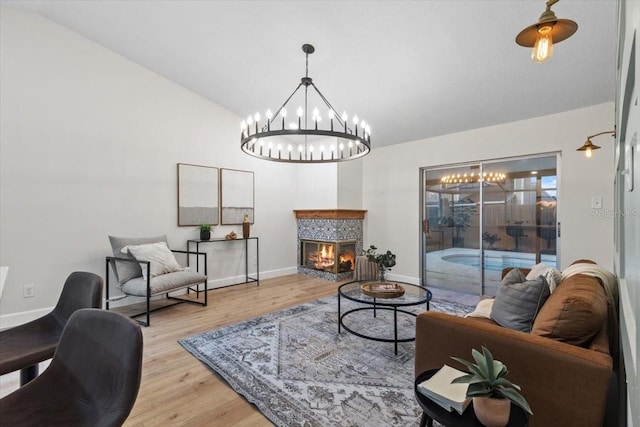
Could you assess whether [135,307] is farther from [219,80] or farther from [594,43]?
[594,43]

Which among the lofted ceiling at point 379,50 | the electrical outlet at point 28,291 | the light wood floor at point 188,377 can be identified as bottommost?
the light wood floor at point 188,377

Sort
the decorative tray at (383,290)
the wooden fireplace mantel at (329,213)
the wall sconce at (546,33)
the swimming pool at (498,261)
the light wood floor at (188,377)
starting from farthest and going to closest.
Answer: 1. the wooden fireplace mantel at (329,213)
2. the swimming pool at (498,261)
3. the decorative tray at (383,290)
4. the light wood floor at (188,377)
5. the wall sconce at (546,33)

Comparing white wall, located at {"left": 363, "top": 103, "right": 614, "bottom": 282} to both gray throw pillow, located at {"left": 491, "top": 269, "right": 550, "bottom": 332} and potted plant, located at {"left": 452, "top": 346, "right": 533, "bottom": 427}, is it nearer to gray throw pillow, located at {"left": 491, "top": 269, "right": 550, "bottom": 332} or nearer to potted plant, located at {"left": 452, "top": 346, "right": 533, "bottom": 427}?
gray throw pillow, located at {"left": 491, "top": 269, "right": 550, "bottom": 332}

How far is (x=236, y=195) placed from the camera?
509cm

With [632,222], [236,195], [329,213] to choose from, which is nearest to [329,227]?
[329,213]

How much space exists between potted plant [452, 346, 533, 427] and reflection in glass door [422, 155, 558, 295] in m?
3.52

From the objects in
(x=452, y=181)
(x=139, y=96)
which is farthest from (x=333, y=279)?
(x=139, y=96)

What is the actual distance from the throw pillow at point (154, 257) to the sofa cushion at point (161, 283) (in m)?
0.08

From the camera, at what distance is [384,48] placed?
313 centimetres

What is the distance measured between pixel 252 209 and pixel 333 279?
192cm

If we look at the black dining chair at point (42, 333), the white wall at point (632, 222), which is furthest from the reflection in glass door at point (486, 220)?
the black dining chair at point (42, 333)

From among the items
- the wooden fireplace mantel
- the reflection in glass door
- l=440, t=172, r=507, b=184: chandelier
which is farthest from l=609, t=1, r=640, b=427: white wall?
the wooden fireplace mantel

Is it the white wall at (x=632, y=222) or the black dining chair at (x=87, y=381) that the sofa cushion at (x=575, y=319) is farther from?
the black dining chair at (x=87, y=381)

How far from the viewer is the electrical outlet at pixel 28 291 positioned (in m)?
3.22
